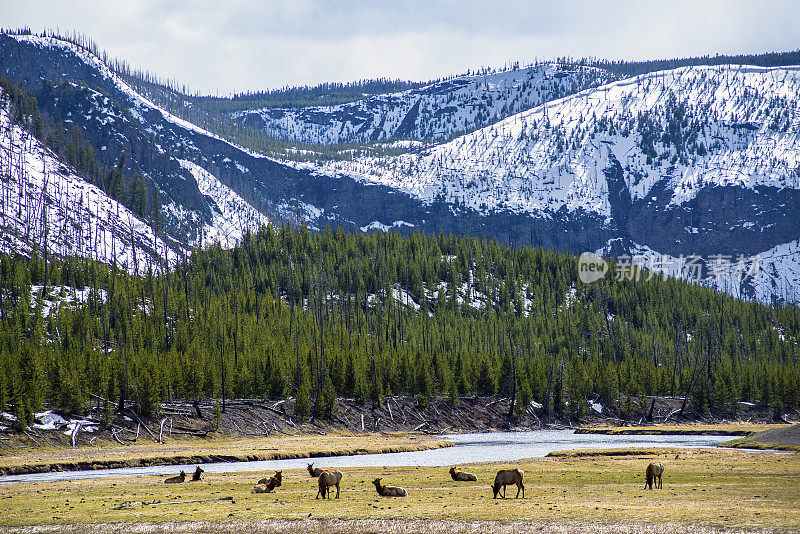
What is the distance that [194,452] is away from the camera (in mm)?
71125

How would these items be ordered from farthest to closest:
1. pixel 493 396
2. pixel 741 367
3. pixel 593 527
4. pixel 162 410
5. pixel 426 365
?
pixel 741 367 → pixel 493 396 → pixel 426 365 → pixel 162 410 → pixel 593 527

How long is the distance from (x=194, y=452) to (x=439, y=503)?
43.9 metres

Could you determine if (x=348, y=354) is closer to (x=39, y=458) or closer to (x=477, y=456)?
(x=477, y=456)

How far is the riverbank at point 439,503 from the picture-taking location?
28.5 metres

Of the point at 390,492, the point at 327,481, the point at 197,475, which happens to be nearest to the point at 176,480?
the point at 197,475

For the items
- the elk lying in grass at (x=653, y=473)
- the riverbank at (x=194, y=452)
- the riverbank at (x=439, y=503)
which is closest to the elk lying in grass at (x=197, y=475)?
the riverbank at (x=439, y=503)

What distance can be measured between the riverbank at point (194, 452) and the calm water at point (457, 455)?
1.74 m

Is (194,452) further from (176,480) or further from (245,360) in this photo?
(245,360)

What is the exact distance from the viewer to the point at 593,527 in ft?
88.7

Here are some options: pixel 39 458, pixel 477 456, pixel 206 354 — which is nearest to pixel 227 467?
pixel 39 458

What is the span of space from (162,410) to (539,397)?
74.5m

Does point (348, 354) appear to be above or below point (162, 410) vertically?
above

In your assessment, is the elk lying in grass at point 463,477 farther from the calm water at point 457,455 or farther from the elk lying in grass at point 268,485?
the calm water at point 457,455

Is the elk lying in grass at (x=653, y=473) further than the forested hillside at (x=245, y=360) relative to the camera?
No
